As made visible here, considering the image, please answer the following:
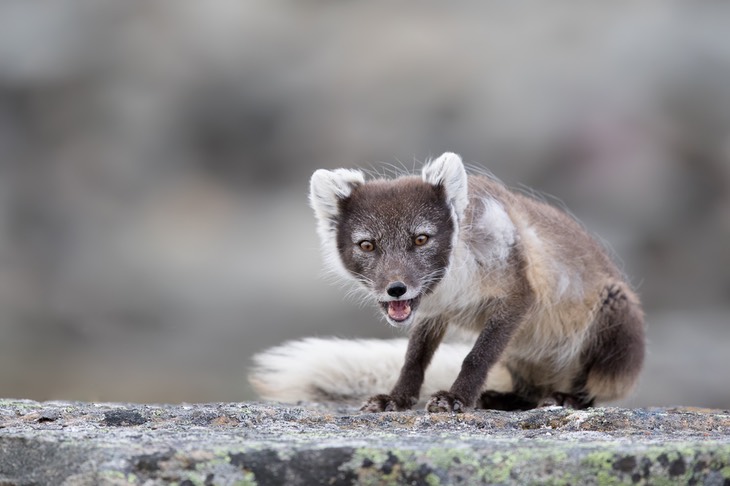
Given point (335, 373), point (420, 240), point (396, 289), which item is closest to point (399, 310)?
point (396, 289)

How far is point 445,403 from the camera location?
191 inches

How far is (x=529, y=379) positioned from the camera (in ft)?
20.5

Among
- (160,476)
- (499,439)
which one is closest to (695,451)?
(499,439)

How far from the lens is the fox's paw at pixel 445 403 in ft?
15.8

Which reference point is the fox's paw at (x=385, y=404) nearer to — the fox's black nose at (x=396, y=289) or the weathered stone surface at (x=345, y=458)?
the fox's black nose at (x=396, y=289)

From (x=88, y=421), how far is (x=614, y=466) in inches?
71.0

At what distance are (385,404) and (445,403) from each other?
Answer: 1.29 ft

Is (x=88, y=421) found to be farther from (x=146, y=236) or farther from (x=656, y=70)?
(x=656, y=70)

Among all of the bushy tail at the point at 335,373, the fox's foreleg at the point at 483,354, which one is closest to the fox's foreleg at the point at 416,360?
the fox's foreleg at the point at 483,354

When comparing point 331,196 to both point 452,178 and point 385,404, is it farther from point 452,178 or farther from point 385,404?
point 385,404

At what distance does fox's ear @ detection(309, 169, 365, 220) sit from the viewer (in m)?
5.20

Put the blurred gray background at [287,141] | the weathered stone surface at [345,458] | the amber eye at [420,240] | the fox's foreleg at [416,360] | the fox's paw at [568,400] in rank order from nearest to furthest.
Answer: the weathered stone surface at [345,458] < the amber eye at [420,240] < the fox's foreleg at [416,360] < the fox's paw at [568,400] < the blurred gray background at [287,141]

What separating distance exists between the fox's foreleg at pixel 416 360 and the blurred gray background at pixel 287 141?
6.01m

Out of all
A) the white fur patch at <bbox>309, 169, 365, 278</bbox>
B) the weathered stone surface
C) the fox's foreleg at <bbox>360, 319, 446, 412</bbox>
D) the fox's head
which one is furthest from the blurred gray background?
the weathered stone surface
